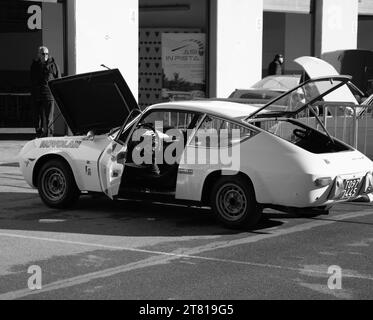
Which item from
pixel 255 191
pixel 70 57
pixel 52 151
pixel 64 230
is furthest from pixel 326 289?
pixel 70 57

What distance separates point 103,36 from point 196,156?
10.4 meters

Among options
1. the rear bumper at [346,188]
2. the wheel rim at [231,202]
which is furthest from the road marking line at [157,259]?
the rear bumper at [346,188]

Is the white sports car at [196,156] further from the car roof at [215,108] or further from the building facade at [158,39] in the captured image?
the building facade at [158,39]

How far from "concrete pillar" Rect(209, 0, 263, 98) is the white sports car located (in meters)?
11.4

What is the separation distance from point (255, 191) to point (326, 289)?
7.09 feet

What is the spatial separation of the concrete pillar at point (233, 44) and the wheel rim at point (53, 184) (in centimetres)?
1211

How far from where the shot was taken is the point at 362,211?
964 centimetres

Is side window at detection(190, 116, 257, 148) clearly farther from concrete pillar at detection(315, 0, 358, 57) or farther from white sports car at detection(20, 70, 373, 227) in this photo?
concrete pillar at detection(315, 0, 358, 57)

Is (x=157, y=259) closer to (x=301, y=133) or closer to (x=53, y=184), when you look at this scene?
(x=301, y=133)

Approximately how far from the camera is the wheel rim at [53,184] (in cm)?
941

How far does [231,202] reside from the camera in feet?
27.1

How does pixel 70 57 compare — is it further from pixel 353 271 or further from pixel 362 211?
pixel 353 271

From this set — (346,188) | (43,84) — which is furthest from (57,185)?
(43,84)
